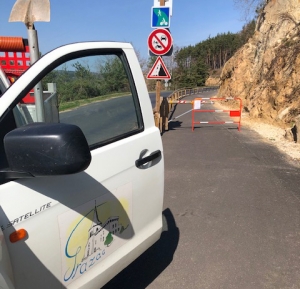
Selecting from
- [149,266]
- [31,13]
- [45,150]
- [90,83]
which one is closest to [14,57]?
[31,13]

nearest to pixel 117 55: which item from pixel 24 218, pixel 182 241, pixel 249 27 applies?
pixel 24 218

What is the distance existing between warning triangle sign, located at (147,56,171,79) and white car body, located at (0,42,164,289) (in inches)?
267

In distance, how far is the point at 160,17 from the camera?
8.78 metres

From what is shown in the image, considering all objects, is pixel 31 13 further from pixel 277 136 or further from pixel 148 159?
pixel 277 136

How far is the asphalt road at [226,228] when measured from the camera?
112 inches

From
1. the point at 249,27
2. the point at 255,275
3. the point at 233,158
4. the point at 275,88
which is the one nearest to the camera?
the point at 255,275

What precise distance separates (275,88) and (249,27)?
24732 millimetres

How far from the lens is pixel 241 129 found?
11.0 m

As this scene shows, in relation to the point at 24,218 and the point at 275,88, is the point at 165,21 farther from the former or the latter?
the point at 24,218

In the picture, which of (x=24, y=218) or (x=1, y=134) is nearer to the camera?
(x=24, y=218)

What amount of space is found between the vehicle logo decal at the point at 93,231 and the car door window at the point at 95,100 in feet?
1.30

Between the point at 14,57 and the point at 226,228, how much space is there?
10.2ft

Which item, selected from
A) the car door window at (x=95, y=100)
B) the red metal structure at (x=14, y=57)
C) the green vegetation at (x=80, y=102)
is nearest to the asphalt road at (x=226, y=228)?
the car door window at (x=95, y=100)

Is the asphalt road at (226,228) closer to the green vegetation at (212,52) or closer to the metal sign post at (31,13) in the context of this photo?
the metal sign post at (31,13)
